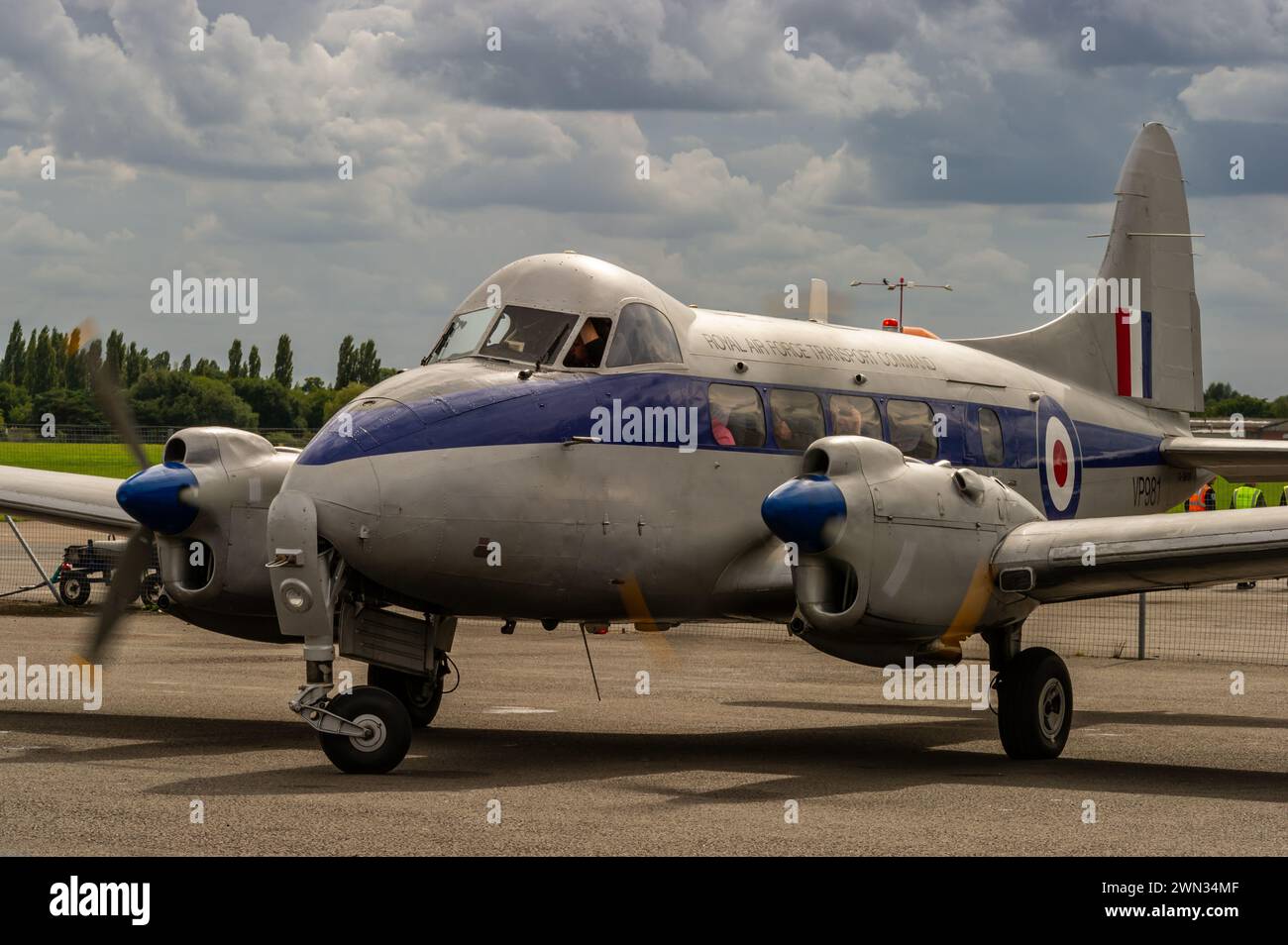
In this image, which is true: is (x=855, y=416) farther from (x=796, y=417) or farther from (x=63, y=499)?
(x=63, y=499)

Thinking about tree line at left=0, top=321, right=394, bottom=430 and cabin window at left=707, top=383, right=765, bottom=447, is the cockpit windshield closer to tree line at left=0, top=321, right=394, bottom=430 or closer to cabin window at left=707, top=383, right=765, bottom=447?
cabin window at left=707, top=383, right=765, bottom=447

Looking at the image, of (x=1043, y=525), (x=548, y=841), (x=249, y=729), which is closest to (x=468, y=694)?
(x=249, y=729)

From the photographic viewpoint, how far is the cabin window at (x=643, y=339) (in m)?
14.4

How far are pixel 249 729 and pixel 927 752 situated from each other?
6.68 metres

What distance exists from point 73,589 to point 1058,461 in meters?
20.4

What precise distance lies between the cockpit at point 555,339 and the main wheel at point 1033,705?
13.8ft

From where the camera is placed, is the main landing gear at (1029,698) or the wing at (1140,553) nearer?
the wing at (1140,553)

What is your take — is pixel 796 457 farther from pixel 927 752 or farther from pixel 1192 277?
pixel 1192 277

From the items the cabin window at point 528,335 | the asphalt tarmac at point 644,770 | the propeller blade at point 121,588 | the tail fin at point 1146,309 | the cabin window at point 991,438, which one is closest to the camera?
the asphalt tarmac at point 644,770

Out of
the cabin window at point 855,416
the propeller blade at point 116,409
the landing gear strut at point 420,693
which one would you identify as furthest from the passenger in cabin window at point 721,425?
the propeller blade at point 116,409

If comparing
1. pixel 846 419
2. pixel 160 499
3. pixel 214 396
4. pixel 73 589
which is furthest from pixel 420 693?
pixel 214 396

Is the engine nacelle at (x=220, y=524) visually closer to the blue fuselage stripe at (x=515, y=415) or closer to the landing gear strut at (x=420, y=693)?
the landing gear strut at (x=420, y=693)

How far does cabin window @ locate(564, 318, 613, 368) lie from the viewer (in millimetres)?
14109

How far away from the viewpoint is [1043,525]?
14289 millimetres
